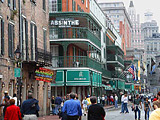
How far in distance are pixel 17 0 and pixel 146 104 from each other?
9901 millimetres

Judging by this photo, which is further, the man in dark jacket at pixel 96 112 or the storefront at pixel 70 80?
the storefront at pixel 70 80

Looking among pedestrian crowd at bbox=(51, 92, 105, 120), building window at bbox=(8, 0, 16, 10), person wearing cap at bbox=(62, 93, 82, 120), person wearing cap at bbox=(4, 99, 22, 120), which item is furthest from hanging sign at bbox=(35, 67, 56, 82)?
person wearing cap at bbox=(4, 99, 22, 120)

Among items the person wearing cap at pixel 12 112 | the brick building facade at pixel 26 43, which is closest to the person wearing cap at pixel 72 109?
the person wearing cap at pixel 12 112

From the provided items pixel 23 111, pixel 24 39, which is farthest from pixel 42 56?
pixel 23 111

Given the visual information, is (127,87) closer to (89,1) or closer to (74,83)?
(89,1)

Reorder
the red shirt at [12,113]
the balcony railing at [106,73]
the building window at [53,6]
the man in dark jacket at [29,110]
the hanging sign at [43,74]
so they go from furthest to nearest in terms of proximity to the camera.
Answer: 1. the balcony railing at [106,73]
2. the building window at [53,6]
3. the hanging sign at [43,74]
4. the man in dark jacket at [29,110]
5. the red shirt at [12,113]

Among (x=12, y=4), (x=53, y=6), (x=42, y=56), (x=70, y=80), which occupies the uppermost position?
(x=53, y=6)

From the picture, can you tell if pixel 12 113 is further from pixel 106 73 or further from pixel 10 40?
pixel 106 73

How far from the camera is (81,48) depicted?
50000 mm

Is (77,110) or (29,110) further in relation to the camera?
(77,110)

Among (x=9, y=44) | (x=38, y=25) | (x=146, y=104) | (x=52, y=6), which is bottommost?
(x=146, y=104)

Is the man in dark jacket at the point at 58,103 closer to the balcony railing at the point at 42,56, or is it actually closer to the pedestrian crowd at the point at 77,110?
the balcony railing at the point at 42,56

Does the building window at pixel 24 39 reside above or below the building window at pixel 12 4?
below

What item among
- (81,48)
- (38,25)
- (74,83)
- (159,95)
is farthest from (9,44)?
(81,48)
